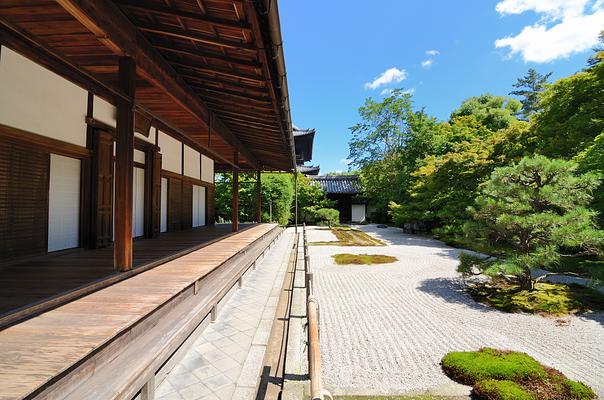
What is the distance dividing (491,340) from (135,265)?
14.2 ft

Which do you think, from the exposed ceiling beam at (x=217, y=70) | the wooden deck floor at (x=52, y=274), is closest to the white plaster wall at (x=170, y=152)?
the wooden deck floor at (x=52, y=274)

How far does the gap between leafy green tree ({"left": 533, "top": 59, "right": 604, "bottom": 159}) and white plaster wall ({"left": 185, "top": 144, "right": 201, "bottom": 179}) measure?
10422mm

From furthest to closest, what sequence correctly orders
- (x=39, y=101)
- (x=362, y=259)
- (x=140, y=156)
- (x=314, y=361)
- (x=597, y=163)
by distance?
(x=362, y=259) → (x=597, y=163) → (x=140, y=156) → (x=39, y=101) → (x=314, y=361)

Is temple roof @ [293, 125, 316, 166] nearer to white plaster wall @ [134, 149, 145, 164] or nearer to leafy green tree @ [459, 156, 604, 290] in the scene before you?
white plaster wall @ [134, 149, 145, 164]

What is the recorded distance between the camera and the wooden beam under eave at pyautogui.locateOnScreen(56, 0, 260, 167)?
2.12 meters

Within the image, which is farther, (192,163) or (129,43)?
(192,163)

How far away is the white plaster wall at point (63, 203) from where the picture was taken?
3680mm

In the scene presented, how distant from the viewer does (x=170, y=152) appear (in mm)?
7059

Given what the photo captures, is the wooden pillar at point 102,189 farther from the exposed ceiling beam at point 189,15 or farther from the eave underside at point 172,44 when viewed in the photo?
the exposed ceiling beam at point 189,15

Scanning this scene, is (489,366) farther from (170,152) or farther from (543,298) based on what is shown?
(170,152)

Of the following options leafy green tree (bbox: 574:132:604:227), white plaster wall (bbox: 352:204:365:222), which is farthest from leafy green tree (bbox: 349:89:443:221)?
leafy green tree (bbox: 574:132:604:227)

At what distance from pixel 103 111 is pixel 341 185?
23.8 metres

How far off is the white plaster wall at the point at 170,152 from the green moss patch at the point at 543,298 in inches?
284

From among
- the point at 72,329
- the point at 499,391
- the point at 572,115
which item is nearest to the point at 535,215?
the point at 499,391
